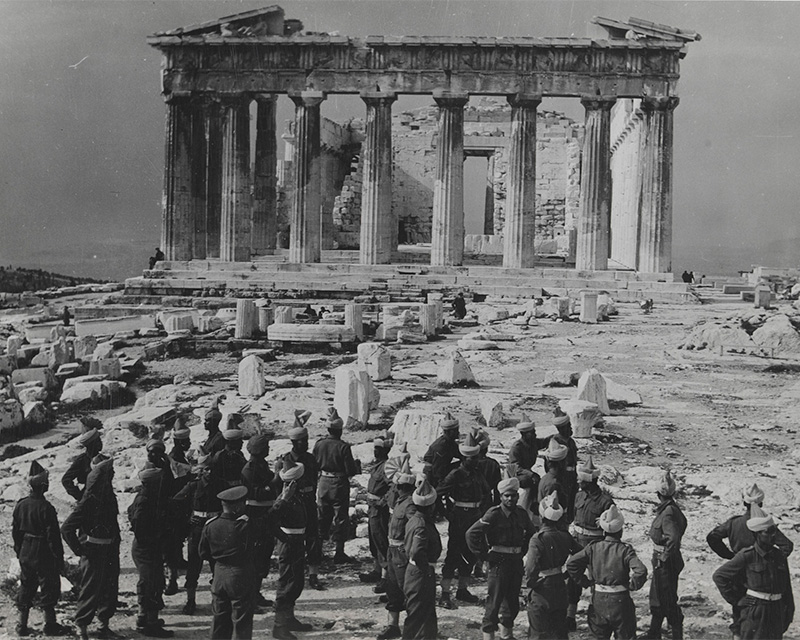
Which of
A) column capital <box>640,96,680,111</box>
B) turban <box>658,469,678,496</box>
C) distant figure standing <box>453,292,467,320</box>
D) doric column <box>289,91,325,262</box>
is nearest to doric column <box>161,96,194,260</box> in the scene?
doric column <box>289,91,325,262</box>

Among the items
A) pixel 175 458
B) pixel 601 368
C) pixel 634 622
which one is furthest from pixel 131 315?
pixel 634 622

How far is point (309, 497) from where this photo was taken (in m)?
9.01

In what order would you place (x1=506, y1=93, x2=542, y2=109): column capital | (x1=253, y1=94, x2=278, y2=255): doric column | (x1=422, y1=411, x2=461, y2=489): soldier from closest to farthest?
(x1=422, y1=411, x2=461, y2=489): soldier, (x1=506, y1=93, x2=542, y2=109): column capital, (x1=253, y1=94, x2=278, y2=255): doric column

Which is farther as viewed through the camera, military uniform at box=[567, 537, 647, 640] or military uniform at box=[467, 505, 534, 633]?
military uniform at box=[467, 505, 534, 633]

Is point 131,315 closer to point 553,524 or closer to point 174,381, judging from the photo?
point 174,381

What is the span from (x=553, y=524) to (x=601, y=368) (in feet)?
39.5

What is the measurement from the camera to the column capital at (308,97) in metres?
33.8

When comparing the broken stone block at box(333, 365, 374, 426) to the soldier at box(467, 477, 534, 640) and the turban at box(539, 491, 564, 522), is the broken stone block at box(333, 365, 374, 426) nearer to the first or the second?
the soldier at box(467, 477, 534, 640)

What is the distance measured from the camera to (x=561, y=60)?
3294 cm

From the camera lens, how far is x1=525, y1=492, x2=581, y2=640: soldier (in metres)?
7.03

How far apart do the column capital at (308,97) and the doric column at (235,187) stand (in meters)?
1.94

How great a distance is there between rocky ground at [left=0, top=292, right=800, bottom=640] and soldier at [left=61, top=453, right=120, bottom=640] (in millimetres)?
383

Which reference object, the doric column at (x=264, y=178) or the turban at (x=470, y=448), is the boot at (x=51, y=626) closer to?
the turban at (x=470, y=448)

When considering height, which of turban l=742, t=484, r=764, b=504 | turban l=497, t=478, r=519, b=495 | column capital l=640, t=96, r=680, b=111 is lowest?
turban l=497, t=478, r=519, b=495
